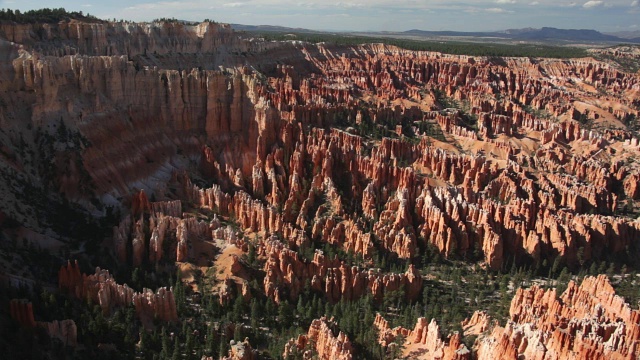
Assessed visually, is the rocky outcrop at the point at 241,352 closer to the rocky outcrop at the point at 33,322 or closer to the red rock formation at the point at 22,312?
the rocky outcrop at the point at 33,322

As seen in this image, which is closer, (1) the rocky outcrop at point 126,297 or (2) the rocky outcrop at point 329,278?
(1) the rocky outcrop at point 126,297

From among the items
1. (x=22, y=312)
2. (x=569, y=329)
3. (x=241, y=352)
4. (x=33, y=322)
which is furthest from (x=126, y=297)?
(x=569, y=329)

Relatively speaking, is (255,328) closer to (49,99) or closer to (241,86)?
(49,99)

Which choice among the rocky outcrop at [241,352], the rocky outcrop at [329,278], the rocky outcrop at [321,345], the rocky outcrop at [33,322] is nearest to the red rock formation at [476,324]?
the rocky outcrop at [329,278]

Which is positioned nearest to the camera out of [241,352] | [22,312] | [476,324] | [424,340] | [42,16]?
[22,312]

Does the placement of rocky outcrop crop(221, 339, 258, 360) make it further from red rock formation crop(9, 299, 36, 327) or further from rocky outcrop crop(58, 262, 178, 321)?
red rock formation crop(9, 299, 36, 327)

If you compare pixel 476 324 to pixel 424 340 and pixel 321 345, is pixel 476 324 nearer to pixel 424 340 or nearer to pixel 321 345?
pixel 424 340
